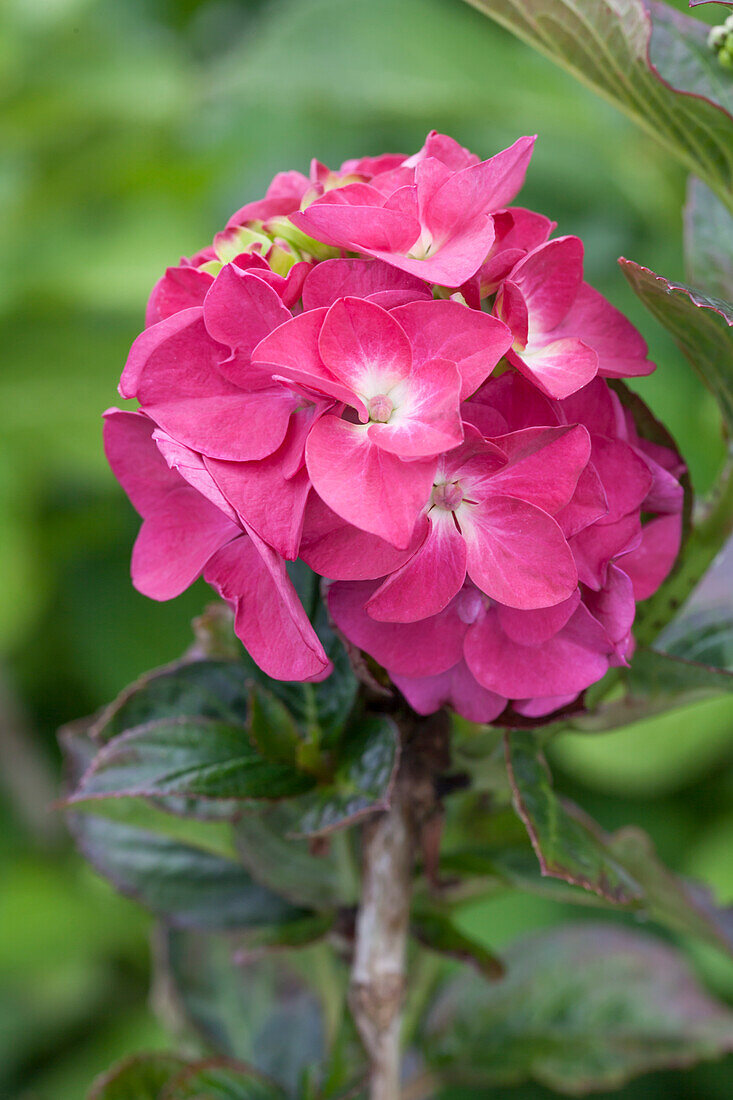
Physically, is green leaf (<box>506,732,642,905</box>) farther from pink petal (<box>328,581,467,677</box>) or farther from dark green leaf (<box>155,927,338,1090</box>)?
dark green leaf (<box>155,927,338,1090</box>)

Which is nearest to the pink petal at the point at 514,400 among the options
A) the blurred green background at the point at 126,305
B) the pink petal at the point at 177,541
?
the pink petal at the point at 177,541

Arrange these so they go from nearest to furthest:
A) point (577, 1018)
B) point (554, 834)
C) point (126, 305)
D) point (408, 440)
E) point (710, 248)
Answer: point (408, 440) → point (554, 834) → point (710, 248) → point (577, 1018) → point (126, 305)

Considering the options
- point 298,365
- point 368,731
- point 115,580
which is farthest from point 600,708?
point 115,580

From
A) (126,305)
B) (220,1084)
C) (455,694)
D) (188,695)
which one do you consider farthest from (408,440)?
(126,305)

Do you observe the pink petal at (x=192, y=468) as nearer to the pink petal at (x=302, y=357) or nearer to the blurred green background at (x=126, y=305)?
the pink petal at (x=302, y=357)

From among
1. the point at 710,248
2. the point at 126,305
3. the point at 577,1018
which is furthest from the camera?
the point at 126,305

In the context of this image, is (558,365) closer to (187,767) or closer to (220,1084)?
(187,767)

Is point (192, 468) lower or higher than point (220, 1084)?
higher

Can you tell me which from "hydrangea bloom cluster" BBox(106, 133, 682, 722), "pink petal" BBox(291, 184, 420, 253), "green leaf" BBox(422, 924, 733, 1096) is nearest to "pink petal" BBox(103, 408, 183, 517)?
"hydrangea bloom cluster" BBox(106, 133, 682, 722)
